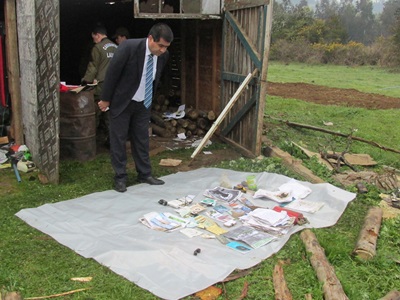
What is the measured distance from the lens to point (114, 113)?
208 inches

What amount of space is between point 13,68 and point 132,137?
85.7 inches

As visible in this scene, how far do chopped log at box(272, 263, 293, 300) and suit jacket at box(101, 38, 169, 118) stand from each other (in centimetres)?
273

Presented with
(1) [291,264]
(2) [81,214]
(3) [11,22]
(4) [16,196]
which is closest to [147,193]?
(2) [81,214]

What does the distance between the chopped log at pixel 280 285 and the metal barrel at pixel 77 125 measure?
155 inches

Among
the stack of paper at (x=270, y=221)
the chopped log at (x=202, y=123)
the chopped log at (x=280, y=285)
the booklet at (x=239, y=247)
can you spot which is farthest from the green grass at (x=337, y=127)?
the chopped log at (x=280, y=285)

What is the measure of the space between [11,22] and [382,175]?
5.65 meters

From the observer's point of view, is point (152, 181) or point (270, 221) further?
point (152, 181)

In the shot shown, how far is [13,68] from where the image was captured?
6219mm

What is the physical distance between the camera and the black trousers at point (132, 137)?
17.5ft

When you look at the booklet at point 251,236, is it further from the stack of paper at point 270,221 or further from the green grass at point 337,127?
the green grass at point 337,127

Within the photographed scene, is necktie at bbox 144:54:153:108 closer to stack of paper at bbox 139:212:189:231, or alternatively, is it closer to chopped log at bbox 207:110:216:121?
stack of paper at bbox 139:212:189:231

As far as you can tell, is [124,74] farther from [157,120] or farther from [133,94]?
[157,120]

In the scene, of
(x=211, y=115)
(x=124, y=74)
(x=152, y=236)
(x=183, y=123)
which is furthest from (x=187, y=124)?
(x=152, y=236)

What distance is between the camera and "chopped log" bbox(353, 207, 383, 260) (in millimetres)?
3871
